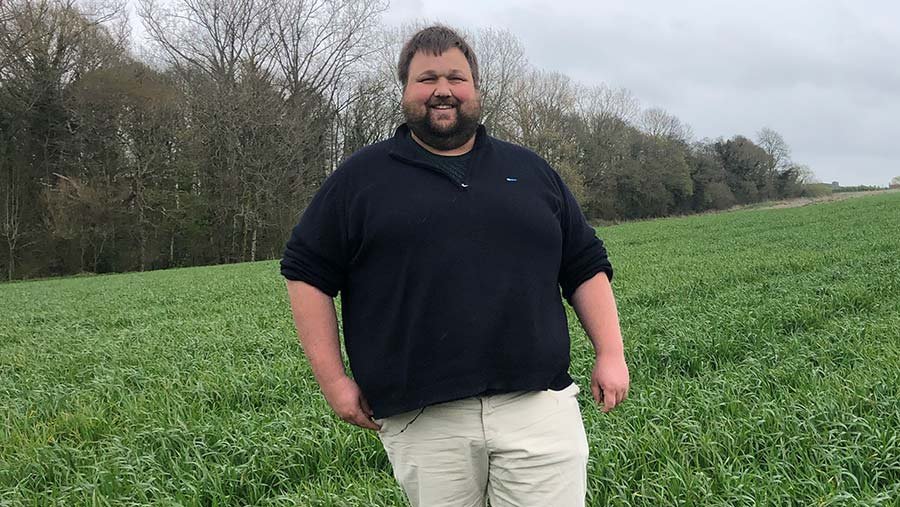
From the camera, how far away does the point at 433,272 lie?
1.67 metres

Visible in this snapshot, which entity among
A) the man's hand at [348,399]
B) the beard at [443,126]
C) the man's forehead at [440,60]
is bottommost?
the man's hand at [348,399]

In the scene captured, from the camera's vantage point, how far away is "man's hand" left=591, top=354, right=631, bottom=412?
1.93 metres

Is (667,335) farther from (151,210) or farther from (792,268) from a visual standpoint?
(151,210)

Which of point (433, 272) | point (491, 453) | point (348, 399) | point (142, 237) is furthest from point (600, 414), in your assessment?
point (142, 237)

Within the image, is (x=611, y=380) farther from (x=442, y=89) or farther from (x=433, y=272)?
(x=442, y=89)

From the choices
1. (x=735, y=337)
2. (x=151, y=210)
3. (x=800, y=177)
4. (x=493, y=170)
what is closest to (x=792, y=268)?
(x=735, y=337)

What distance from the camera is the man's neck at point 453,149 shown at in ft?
5.98

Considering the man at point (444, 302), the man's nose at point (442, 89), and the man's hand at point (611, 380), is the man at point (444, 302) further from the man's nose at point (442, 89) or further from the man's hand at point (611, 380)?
the man's hand at point (611, 380)

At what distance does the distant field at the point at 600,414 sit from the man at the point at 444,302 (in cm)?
143

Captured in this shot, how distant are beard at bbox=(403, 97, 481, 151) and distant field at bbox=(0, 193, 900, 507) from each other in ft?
6.63

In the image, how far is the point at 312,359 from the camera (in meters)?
1.81

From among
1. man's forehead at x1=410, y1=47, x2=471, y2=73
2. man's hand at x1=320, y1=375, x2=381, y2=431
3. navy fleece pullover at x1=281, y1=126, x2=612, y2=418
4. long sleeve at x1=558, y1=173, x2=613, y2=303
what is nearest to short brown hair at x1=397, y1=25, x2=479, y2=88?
man's forehead at x1=410, y1=47, x2=471, y2=73

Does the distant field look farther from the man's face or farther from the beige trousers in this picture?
the man's face

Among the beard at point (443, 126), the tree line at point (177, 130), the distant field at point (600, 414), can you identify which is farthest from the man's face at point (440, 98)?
the tree line at point (177, 130)
